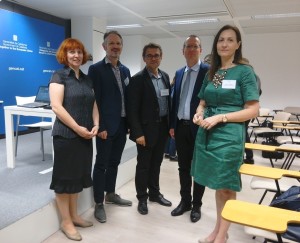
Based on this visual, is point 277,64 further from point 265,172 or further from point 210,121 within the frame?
point 210,121

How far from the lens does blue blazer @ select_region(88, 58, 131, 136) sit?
2248 millimetres

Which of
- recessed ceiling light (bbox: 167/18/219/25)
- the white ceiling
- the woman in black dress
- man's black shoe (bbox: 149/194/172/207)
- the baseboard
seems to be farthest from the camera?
recessed ceiling light (bbox: 167/18/219/25)

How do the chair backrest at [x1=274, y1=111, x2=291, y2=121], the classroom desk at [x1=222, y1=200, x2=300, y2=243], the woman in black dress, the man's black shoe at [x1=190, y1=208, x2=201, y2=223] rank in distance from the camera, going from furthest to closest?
1. the chair backrest at [x1=274, y1=111, x2=291, y2=121]
2. the man's black shoe at [x1=190, y1=208, x2=201, y2=223]
3. the woman in black dress
4. the classroom desk at [x1=222, y1=200, x2=300, y2=243]

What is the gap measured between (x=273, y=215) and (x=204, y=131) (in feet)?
2.50

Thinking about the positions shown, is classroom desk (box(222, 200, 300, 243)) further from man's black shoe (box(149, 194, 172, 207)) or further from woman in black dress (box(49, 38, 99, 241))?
man's black shoe (box(149, 194, 172, 207))

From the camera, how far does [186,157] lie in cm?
239

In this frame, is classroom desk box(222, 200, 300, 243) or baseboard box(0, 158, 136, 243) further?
baseboard box(0, 158, 136, 243)

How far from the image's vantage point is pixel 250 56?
7492 millimetres

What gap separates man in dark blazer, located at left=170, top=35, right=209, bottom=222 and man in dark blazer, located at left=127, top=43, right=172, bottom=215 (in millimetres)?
113

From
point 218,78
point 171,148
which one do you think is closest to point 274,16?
point 171,148

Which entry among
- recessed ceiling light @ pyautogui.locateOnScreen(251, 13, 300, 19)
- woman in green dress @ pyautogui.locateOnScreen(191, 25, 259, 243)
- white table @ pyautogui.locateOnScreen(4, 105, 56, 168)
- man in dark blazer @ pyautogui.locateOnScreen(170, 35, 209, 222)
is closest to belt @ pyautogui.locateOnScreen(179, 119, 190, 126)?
man in dark blazer @ pyautogui.locateOnScreen(170, 35, 209, 222)

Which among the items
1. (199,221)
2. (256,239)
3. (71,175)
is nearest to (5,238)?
(71,175)

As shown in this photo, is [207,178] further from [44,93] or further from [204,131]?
[44,93]

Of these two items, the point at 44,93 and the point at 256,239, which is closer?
the point at 256,239
